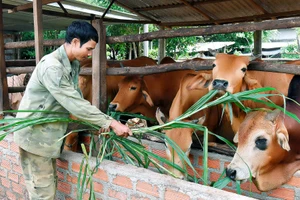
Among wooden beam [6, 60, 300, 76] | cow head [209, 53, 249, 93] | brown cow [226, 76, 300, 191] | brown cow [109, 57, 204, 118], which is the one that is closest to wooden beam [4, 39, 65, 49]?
wooden beam [6, 60, 300, 76]

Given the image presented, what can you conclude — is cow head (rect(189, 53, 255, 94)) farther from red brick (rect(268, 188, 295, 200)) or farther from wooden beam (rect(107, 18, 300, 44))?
red brick (rect(268, 188, 295, 200))

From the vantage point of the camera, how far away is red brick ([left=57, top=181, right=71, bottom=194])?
3.05 m

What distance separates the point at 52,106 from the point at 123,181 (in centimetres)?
81

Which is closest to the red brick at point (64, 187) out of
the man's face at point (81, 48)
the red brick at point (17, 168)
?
the red brick at point (17, 168)

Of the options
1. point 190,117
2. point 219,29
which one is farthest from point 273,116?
point 190,117

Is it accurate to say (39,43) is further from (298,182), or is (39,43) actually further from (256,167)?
(298,182)

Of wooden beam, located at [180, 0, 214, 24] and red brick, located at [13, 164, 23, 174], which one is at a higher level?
wooden beam, located at [180, 0, 214, 24]

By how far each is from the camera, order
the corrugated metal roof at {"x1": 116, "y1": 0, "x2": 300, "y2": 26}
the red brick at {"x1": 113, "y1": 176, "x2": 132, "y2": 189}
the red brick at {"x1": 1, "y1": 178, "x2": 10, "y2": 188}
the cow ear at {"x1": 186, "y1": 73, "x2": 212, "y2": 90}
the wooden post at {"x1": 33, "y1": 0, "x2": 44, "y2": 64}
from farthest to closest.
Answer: the corrugated metal roof at {"x1": 116, "y1": 0, "x2": 300, "y2": 26}, the red brick at {"x1": 1, "y1": 178, "x2": 10, "y2": 188}, the wooden post at {"x1": 33, "y1": 0, "x2": 44, "y2": 64}, the cow ear at {"x1": 186, "y1": 73, "x2": 212, "y2": 90}, the red brick at {"x1": 113, "y1": 176, "x2": 132, "y2": 189}

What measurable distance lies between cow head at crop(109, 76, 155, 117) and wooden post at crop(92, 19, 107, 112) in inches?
14.6

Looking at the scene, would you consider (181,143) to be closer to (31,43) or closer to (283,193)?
(283,193)

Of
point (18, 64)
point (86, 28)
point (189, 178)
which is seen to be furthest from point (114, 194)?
point (18, 64)

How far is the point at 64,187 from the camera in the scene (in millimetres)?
3096

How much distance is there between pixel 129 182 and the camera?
2.50 metres

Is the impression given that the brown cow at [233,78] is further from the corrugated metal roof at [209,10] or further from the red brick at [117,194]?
the corrugated metal roof at [209,10]
